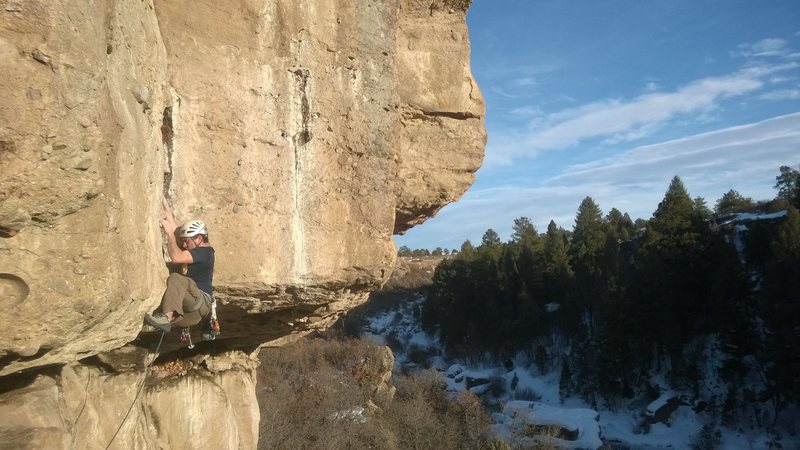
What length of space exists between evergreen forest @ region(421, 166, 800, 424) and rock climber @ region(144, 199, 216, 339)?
78.9ft

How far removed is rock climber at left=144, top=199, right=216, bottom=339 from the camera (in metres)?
3.43

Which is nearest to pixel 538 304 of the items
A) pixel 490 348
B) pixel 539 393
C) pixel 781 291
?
pixel 490 348

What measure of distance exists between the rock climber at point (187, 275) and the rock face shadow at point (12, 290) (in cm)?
100

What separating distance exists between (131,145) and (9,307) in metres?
0.89

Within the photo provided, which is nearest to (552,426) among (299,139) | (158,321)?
(299,139)

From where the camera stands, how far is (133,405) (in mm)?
4059

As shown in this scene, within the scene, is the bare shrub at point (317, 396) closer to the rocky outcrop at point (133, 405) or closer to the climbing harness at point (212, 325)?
the rocky outcrop at point (133, 405)

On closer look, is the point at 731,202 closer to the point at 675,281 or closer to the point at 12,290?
the point at 675,281

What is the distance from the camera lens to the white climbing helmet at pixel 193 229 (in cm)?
353

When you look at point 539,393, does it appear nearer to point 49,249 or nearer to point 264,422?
point 264,422

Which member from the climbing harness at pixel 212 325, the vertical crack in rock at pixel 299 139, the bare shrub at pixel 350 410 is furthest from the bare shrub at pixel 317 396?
the vertical crack in rock at pixel 299 139

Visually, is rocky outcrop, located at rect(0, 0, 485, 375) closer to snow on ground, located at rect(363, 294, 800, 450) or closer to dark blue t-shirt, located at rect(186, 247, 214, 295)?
dark blue t-shirt, located at rect(186, 247, 214, 295)

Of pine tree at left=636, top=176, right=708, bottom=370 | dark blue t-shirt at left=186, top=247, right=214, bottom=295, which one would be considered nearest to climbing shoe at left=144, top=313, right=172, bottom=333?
dark blue t-shirt at left=186, top=247, right=214, bottom=295

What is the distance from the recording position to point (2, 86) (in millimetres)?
2146
